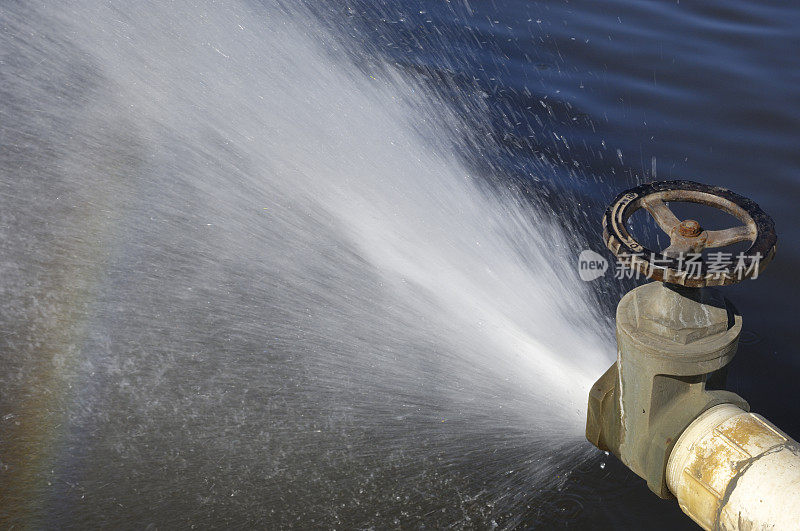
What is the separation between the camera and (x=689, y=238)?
210cm

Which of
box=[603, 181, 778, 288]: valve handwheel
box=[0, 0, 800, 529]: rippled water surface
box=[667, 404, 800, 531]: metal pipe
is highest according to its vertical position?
box=[603, 181, 778, 288]: valve handwheel

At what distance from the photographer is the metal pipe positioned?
6.88ft

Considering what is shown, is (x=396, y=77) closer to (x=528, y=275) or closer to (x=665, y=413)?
(x=528, y=275)

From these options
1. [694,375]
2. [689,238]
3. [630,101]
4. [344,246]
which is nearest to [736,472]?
[694,375]

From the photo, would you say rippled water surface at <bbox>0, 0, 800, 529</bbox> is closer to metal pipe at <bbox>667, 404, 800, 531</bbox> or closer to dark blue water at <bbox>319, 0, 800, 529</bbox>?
dark blue water at <bbox>319, 0, 800, 529</bbox>

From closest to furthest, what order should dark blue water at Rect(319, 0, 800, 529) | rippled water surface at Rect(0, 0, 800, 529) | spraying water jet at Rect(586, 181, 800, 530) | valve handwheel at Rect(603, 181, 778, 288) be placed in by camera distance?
valve handwheel at Rect(603, 181, 778, 288), spraying water jet at Rect(586, 181, 800, 530), rippled water surface at Rect(0, 0, 800, 529), dark blue water at Rect(319, 0, 800, 529)

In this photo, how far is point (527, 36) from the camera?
6.39 metres

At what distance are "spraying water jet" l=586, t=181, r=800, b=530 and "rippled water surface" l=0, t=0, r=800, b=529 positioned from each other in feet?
2.07

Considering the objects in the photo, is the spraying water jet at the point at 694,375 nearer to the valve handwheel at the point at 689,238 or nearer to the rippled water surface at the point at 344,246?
the valve handwheel at the point at 689,238

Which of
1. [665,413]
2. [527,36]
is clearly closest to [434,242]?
[665,413]

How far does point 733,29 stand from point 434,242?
3839mm

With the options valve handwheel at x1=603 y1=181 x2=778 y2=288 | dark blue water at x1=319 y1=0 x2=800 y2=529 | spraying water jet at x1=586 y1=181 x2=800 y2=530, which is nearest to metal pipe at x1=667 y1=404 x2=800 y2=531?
spraying water jet at x1=586 y1=181 x2=800 y2=530

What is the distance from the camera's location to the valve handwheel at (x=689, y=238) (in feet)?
6.42

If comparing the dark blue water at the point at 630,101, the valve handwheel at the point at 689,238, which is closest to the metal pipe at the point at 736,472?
the valve handwheel at the point at 689,238
